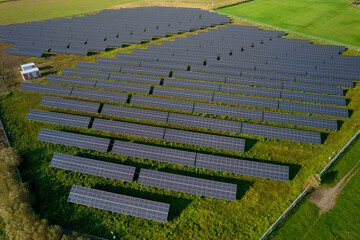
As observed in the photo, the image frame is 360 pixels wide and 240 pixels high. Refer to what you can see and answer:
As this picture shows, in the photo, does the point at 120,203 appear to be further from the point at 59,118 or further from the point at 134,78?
the point at 134,78

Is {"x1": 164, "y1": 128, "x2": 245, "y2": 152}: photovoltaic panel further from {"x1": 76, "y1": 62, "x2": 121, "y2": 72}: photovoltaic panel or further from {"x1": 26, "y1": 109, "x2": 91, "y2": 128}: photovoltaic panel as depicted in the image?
{"x1": 76, "y1": 62, "x2": 121, "y2": 72}: photovoltaic panel

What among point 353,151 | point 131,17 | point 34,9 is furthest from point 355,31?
point 34,9

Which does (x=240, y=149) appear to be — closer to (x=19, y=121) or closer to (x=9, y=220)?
(x=9, y=220)

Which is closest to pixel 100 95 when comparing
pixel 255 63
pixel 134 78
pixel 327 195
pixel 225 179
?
pixel 134 78

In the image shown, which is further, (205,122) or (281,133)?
(205,122)

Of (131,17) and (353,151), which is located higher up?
(131,17)

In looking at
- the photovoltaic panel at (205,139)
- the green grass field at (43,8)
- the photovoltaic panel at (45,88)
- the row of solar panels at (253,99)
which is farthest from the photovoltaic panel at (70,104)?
the green grass field at (43,8)
